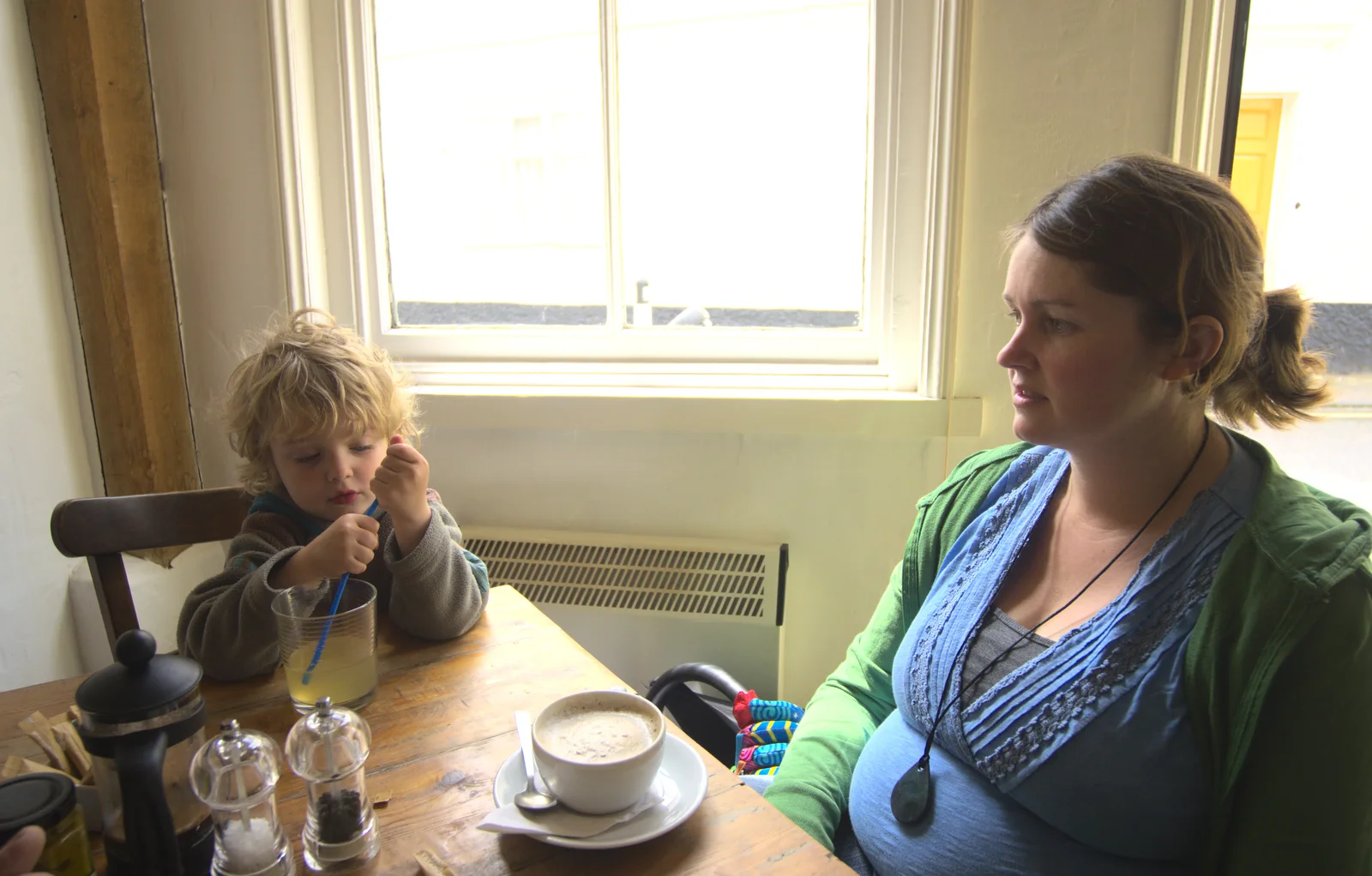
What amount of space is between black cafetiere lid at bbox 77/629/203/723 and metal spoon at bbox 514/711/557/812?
0.28m

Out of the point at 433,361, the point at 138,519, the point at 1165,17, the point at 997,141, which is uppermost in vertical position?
the point at 1165,17

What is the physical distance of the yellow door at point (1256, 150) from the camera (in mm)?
1522

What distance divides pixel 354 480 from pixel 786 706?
0.80 metres

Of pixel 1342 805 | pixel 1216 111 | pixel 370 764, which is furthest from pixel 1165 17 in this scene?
pixel 370 764

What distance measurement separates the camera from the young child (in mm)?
953

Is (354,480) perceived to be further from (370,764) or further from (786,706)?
(786,706)

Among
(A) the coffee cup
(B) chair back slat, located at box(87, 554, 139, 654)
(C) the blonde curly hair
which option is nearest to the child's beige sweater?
(C) the blonde curly hair

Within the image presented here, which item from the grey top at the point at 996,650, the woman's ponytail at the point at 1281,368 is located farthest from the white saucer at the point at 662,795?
the woman's ponytail at the point at 1281,368

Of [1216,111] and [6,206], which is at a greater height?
[1216,111]

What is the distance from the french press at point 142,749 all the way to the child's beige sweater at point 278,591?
0.28 meters

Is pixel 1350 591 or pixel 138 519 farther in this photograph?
pixel 138 519

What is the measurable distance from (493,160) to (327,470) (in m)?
1.09

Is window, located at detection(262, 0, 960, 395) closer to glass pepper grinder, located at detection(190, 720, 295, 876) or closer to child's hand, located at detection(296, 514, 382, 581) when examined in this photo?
child's hand, located at detection(296, 514, 382, 581)

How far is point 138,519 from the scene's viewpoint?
121cm
